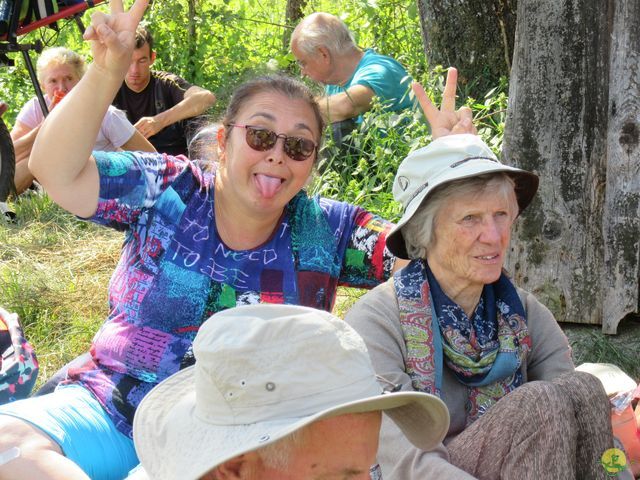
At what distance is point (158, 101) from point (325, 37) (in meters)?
1.71

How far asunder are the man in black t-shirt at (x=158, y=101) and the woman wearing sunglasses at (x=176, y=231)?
A: 419 centimetres

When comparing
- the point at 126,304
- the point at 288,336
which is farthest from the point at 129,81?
the point at 288,336

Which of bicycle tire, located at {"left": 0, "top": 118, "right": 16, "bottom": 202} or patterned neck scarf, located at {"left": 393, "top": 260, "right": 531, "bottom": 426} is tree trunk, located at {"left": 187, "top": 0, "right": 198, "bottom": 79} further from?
patterned neck scarf, located at {"left": 393, "top": 260, "right": 531, "bottom": 426}

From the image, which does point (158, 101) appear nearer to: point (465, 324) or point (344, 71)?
point (344, 71)

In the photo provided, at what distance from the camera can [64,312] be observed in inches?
199

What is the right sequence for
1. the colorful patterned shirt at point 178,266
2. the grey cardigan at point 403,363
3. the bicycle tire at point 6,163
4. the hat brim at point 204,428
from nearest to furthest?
the hat brim at point 204,428 < the grey cardigan at point 403,363 < the colorful patterned shirt at point 178,266 < the bicycle tire at point 6,163

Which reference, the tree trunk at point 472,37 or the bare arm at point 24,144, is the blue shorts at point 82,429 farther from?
the bare arm at point 24,144

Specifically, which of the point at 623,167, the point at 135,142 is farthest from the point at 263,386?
the point at 135,142

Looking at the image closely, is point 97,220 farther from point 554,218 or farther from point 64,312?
point 64,312

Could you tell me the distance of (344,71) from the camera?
6.55 meters

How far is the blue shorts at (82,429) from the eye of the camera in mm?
2621

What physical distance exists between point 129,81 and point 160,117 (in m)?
0.51

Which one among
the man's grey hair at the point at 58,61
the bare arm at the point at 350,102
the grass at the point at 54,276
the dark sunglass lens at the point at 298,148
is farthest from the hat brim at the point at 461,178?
the man's grey hair at the point at 58,61

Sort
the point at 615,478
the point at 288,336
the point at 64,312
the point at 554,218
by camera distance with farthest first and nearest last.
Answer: the point at 64,312
the point at 554,218
the point at 615,478
the point at 288,336
